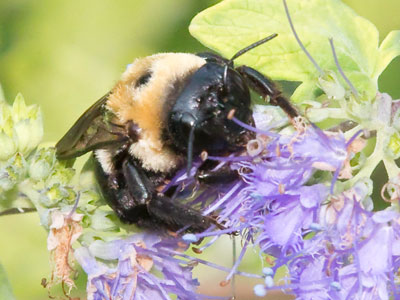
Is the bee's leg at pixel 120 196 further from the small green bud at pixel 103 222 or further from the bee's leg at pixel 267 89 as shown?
the bee's leg at pixel 267 89

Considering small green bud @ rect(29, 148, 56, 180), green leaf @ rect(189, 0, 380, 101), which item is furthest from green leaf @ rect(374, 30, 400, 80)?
small green bud @ rect(29, 148, 56, 180)

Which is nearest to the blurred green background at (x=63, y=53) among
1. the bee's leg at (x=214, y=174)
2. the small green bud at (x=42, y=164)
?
the small green bud at (x=42, y=164)

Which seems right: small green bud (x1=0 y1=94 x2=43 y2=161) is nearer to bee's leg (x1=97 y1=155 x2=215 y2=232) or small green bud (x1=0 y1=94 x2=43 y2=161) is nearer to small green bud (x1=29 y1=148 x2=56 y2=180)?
small green bud (x1=29 y1=148 x2=56 y2=180)

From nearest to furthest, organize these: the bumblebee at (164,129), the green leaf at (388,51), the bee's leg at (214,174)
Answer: the bumblebee at (164,129)
the bee's leg at (214,174)
the green leaf at (388,51)

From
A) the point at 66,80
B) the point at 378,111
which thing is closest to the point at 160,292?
the point at 378,111

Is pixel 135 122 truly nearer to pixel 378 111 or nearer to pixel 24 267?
pixel 378 111

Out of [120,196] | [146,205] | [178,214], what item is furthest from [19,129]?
[178,214]

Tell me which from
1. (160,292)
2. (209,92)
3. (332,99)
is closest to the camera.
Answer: (209,92)
